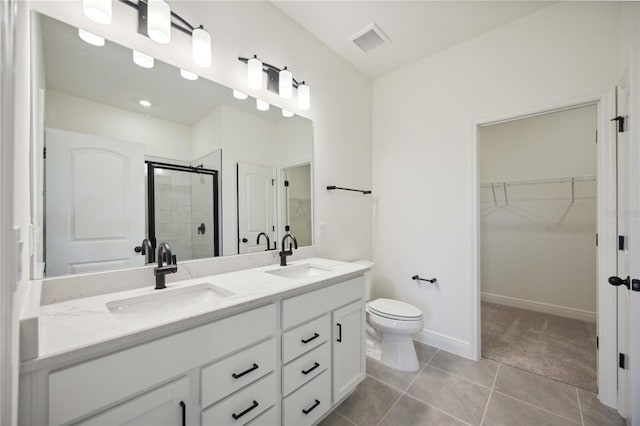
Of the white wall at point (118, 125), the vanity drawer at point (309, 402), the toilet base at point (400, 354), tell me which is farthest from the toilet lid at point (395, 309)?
the white wall at point (118, 125)

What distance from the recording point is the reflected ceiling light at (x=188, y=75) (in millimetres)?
1400

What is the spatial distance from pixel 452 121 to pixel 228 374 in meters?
2.42

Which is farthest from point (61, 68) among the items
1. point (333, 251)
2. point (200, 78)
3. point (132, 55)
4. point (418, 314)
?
point (418, 314)

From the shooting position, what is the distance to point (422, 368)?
199 centimetres

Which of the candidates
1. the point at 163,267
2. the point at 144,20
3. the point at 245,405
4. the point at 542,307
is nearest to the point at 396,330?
the point at 245,405

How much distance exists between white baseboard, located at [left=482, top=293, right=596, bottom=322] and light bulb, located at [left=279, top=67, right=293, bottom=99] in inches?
136

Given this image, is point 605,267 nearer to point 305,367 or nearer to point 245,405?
point 305,367

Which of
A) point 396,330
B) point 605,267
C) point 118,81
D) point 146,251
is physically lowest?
point 396,330

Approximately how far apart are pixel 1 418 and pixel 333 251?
194 cm

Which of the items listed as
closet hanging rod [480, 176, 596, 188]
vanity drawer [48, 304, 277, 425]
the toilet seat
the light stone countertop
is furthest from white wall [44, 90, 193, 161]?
closet hanging rod [480, 176, 596, 188]

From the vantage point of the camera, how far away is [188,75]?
1.42 m

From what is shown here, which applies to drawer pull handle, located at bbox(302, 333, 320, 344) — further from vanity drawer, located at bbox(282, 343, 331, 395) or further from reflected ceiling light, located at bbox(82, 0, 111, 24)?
reflected ceiling light, located at bbox(82, 0, 111, 24)

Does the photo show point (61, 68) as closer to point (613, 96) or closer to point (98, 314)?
point (98, 314)

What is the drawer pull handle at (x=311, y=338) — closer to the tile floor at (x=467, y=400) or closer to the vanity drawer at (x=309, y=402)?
the vanity drawer at (x=309, y=402)
